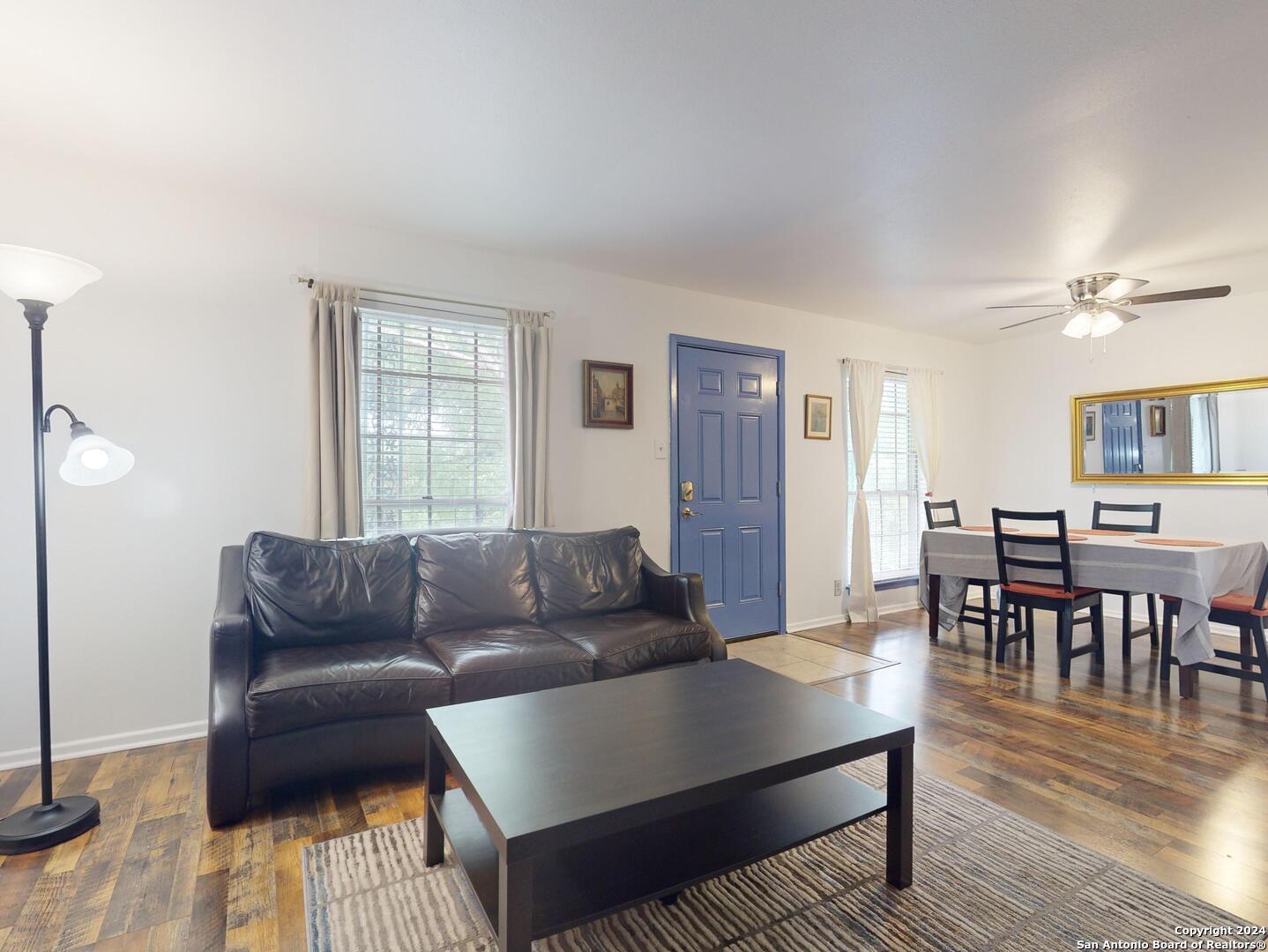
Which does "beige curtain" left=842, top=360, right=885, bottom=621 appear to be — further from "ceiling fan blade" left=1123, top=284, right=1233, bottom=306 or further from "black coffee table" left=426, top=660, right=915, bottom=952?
"black coffee table" left=426, top=660, right=915, bottom=952

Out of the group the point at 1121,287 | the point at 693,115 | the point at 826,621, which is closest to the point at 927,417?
the point at 1121,287

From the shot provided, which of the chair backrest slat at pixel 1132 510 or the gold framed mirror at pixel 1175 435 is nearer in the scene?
the chair backrest slat at pixel 1132 510

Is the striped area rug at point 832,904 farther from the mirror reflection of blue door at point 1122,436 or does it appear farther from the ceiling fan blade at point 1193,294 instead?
the mirror reflection of blue door at point 1122,436

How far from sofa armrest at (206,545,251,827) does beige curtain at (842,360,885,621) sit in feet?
14.3

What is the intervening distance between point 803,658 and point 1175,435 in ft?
11.8

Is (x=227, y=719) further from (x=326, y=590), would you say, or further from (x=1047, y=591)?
(x=1047, y=591)

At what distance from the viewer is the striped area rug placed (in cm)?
162

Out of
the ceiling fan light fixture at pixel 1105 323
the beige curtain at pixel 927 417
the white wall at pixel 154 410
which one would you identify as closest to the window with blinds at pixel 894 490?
the beige curtain at pixel 927 417

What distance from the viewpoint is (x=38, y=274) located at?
6.68 ft

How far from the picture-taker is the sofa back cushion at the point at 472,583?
308cm

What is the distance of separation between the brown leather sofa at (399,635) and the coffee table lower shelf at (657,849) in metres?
0.65

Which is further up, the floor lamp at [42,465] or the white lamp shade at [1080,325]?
the white lamp shade at [1080,325]

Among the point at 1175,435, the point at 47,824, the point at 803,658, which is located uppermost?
the point at 1175,435

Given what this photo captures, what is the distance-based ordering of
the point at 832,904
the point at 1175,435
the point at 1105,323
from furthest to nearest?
the point at 1175,435 < the point at 1105,323 < the point at 832,904
